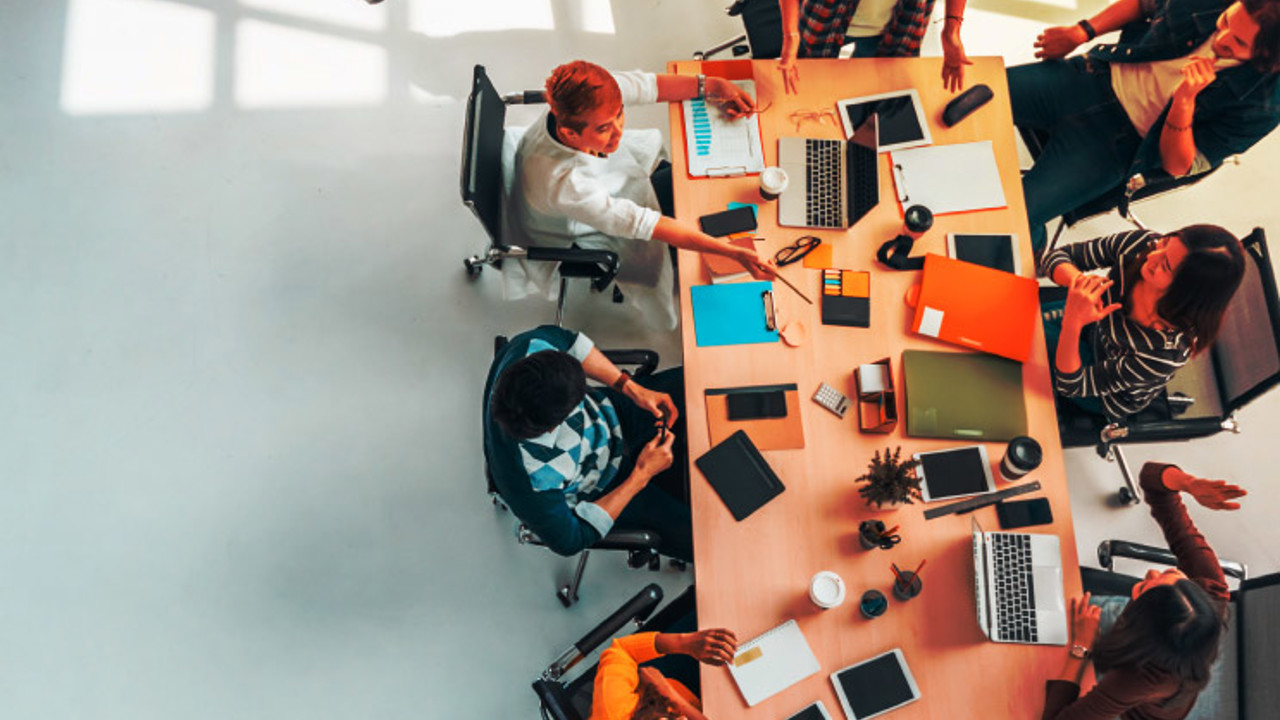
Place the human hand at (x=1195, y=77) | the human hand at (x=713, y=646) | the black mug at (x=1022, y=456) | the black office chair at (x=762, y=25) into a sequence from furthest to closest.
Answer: the black office chair at (x=762, y=25), the human hand at (x=1195, y=77), the black mug at (x=1022, y=456), the human hand at (x=713, y=646)

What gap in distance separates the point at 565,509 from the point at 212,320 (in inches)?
74.2

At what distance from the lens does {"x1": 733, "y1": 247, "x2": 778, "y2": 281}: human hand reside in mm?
2168

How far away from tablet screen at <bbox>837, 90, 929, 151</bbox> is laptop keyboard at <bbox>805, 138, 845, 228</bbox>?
100 mm

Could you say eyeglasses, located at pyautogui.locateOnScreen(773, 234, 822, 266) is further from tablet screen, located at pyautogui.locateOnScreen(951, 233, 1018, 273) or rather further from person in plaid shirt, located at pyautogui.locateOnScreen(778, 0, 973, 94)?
person in plaid shirt, located at pyautogui.locateOnScreen(778, 0, 973, 94)

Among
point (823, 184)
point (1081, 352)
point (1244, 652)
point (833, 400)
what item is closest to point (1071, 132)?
point (1081, 352)

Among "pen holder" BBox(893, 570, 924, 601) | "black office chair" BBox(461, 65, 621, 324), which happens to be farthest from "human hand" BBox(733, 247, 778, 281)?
"pen holder" BBox(893, 570, 924, 601)

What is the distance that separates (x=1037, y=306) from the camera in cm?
220

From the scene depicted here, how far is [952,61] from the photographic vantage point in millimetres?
2422

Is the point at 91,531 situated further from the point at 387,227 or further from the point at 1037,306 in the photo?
the point at 1037,306

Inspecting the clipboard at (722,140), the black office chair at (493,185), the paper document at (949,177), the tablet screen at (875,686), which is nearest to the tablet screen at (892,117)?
the paper document at (949,177)

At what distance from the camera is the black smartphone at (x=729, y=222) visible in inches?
89.5

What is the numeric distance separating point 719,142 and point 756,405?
85 centimetres

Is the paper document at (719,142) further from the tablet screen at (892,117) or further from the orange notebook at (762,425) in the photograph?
the orange notebook at (762,425)

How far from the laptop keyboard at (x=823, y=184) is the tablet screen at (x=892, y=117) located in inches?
3.9
